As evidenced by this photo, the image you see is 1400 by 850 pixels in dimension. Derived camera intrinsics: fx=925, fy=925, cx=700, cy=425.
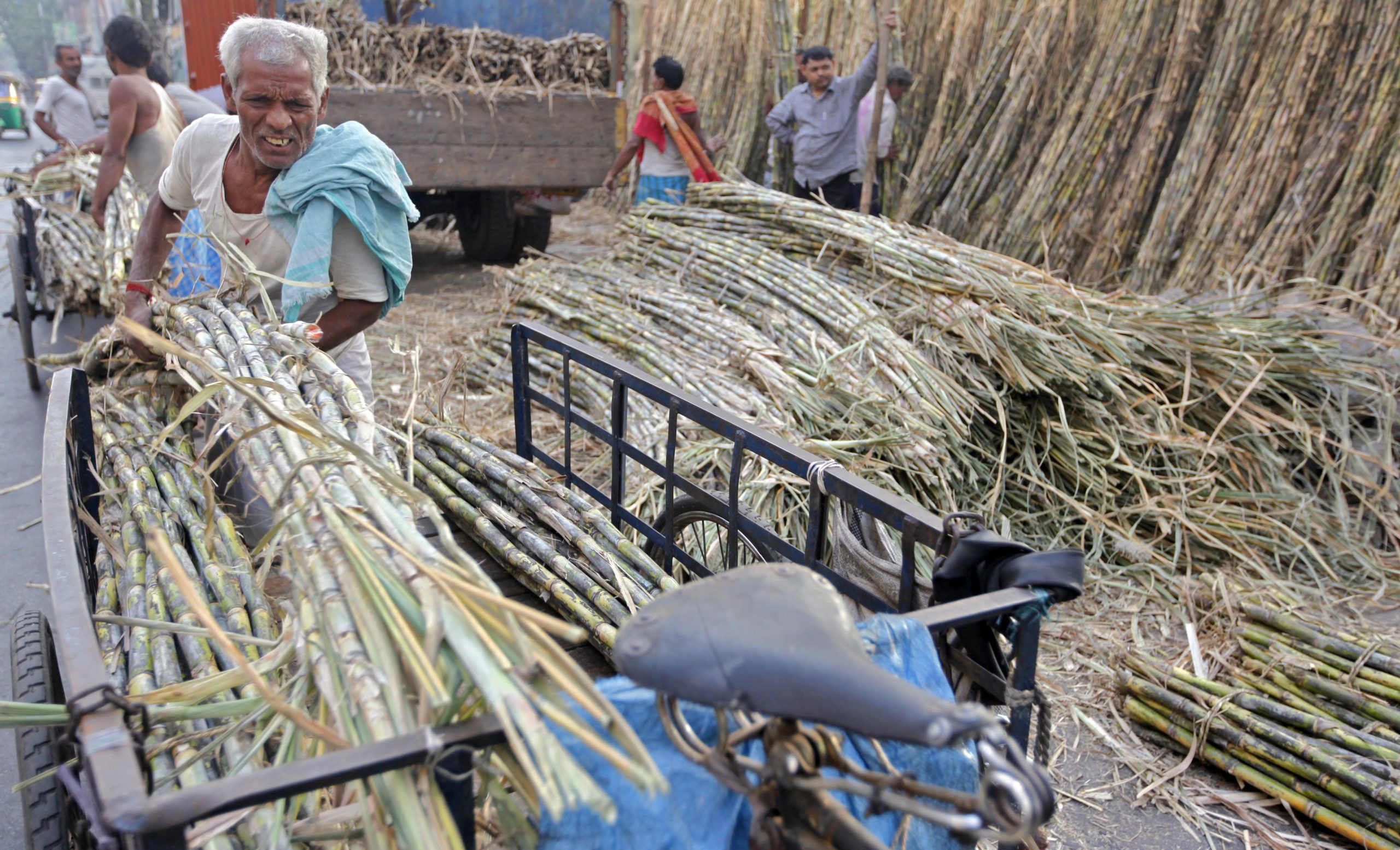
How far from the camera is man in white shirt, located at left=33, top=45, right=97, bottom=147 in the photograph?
270 inches

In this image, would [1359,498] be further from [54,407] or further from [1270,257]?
[54,407]

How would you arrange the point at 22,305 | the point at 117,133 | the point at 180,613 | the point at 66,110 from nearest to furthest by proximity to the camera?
the point at 180,613
the point at 117,133
the point at 22,305
the point at 66,110

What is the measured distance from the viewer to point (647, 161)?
6.38m

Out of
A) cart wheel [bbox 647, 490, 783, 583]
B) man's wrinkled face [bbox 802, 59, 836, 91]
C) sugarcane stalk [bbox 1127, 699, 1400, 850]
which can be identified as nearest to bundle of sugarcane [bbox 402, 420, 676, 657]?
cart wheel [bbox 647, 490, 783, 583]

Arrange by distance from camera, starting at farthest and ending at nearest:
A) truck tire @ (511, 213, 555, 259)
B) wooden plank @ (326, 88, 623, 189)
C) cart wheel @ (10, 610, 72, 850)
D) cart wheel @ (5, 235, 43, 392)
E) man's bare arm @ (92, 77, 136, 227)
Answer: truck tire @ (511, 213, 555, 259)
wooden plank @ (326, 88, 623, 189)
cart wheel @ (5, 235, 43, 392)
man's bare arm @ (92, 77, 136, 227)
cart wheel @ (10, 610, 72, 850)

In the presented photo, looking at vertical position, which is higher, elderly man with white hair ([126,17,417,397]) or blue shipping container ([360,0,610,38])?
blue shipping container ([360,0,610,38])

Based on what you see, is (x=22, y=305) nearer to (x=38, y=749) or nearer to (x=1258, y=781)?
(x=38, y=749)

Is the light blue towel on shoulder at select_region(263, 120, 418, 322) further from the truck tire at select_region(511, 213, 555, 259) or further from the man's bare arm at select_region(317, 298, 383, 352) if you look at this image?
the truck tire at select_region(511, 213, 555, 259)

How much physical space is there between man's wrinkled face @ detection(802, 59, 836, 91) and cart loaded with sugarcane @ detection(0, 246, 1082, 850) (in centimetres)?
475

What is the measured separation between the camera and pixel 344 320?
90.1 inches

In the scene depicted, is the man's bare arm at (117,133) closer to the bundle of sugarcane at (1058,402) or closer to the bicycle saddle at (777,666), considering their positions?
the bundle of sugarcane at (1058,402)

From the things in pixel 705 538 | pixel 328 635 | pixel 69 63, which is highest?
pixel 69 63

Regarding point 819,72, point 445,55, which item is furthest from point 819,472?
point 445,55

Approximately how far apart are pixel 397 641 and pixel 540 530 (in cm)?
123
